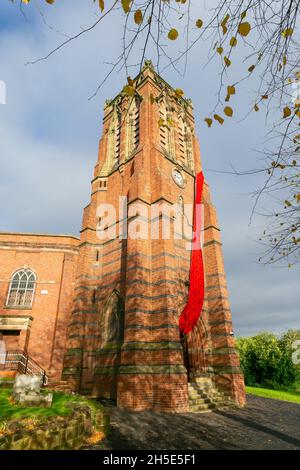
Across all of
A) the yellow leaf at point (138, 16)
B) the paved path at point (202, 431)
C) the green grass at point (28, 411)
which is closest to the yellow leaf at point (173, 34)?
the yellow leaf at point (138, 16)

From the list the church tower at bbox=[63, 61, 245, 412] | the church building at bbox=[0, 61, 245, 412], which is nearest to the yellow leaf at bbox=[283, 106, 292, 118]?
the church tower at bbox=[63, 61, 245, 412]

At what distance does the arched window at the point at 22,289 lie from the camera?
1744 centimetres

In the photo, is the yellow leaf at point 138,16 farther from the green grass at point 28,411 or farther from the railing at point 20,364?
the railing at point 20,364

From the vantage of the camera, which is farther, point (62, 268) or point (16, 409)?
point (62, 268)

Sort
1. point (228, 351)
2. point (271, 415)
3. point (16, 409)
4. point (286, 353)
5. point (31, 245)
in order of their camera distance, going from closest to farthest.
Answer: point (16, 409) → point (271, 415) → point (228, 351) → point (31, 245) → point (286, 353)

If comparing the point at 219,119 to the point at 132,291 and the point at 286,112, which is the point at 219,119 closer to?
the point at 286,112

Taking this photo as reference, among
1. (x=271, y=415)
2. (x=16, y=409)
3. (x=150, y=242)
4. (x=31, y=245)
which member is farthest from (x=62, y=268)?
(x=271, y=415)

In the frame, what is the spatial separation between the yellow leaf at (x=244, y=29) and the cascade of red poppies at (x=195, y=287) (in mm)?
11722

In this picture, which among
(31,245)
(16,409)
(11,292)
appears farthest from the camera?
(31,245)

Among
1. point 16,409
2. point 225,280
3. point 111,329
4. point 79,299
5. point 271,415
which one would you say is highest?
point 225,280

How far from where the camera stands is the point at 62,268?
730 inches

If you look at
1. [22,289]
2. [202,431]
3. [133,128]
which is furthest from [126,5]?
[133,128]

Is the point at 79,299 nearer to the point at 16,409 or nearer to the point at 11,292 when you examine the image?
the point at 11,292

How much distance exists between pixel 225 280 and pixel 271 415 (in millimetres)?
6842
